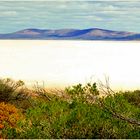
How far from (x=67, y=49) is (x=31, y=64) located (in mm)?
12316

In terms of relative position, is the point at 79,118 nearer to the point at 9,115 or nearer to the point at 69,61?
the point at 9,115

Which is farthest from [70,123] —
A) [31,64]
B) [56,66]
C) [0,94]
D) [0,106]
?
[31,64]

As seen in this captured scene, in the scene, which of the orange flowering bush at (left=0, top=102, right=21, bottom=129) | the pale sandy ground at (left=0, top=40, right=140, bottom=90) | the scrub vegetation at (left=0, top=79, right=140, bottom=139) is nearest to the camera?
the scrub vegetation at (left=0, top=79, right=140, bottom=139)

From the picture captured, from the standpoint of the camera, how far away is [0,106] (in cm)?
1572

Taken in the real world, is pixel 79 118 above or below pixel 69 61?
above

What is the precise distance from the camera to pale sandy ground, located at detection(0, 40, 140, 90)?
4109 cm

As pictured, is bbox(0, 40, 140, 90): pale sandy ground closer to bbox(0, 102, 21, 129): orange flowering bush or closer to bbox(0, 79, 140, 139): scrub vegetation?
bbox(0, 102, 21, 129): orange flowering bush

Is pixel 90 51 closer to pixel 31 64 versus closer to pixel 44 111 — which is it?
pixel 31 64

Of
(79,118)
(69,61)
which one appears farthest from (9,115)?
(69,61)

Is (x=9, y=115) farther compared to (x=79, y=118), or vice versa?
(x=9, y=115)

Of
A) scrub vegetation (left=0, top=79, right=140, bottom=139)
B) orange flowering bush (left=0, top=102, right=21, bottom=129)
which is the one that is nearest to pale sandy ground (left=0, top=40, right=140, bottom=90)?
orange flowering bush (left=0, top=102, right=21, bottom=129)

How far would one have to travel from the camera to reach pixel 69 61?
54438 millimetres

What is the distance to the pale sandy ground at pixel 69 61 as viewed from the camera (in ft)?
135

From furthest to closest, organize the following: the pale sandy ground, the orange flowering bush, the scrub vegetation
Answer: the pale sandy ground
the orange flowering bush
the scrub vegetation
